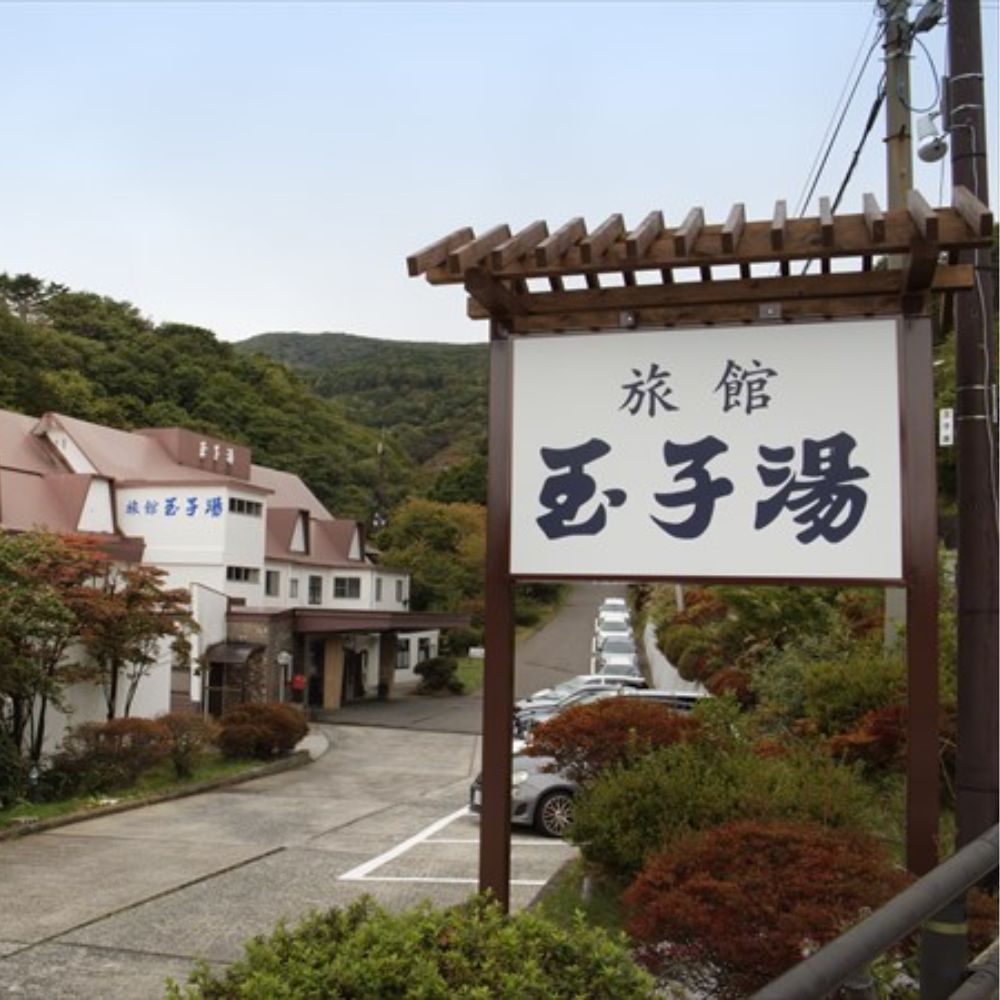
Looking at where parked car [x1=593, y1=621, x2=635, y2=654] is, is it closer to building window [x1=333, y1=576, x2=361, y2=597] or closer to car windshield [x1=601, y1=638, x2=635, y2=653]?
car windshield [x1=601, y1=638, x2=635, y2=653]

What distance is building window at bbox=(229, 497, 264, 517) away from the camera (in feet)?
103

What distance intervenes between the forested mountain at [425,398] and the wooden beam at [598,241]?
55.7 m

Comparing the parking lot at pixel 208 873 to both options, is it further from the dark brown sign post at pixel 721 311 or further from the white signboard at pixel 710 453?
the white signboard at pixel 710 453

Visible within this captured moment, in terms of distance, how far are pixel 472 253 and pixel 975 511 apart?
133 inches

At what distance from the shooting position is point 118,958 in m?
7.37

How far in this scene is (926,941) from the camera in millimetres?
3148

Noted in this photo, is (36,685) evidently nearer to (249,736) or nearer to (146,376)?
(249,736)

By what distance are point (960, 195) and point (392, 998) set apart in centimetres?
405

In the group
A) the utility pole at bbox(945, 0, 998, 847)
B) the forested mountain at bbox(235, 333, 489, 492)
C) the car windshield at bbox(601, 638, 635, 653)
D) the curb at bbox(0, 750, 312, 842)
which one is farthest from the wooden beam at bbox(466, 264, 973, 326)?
the forested mountain at bbox(235, 333, 489, 492)

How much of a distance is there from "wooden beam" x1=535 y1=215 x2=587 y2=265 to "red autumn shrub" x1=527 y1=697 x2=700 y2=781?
4.43 metres

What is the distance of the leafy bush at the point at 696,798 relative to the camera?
638 cm

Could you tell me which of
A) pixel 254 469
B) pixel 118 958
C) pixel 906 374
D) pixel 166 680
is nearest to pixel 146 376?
pixel 254 469

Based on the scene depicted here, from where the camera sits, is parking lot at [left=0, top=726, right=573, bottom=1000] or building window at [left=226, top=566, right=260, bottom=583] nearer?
parking lot at [left=0, top=726, right=573, bottom=1000]

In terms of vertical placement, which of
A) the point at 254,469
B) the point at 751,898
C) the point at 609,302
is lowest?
the point at 751,898
